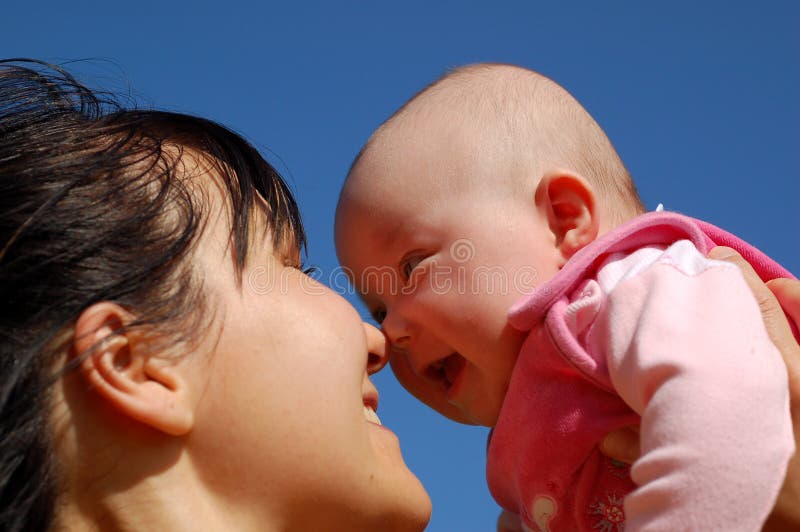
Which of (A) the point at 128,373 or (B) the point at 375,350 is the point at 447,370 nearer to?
(B) the point at 375,350

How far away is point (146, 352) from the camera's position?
2.21 m

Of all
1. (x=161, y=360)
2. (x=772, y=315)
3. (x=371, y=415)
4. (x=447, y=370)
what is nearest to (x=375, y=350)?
(x=371, y=415)

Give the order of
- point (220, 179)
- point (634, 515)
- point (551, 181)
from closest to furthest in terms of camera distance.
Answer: point (634, 515)
point (220, 179)
point (551, 181)

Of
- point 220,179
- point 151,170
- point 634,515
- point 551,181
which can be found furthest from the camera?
point 551,181

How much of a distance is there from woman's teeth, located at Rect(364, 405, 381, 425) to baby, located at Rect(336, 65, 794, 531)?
0.38 meters

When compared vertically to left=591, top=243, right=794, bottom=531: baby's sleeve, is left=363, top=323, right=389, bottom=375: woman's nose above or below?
below

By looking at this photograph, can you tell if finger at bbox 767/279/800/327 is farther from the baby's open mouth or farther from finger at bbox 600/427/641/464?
the baby's open mouth

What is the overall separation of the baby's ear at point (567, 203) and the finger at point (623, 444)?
681mm

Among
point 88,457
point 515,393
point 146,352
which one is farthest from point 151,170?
point 515,393

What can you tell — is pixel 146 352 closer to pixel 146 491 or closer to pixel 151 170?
pixel 146 491

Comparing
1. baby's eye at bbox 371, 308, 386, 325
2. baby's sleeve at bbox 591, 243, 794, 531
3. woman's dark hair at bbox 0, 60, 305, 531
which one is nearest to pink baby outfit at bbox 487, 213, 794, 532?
baby's sleeve at bbox 591, 243, 794, 531

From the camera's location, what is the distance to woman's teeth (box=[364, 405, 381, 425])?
2611 mm

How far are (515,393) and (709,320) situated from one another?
71 centimetres

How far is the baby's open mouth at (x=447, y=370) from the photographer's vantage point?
3.05 metres
